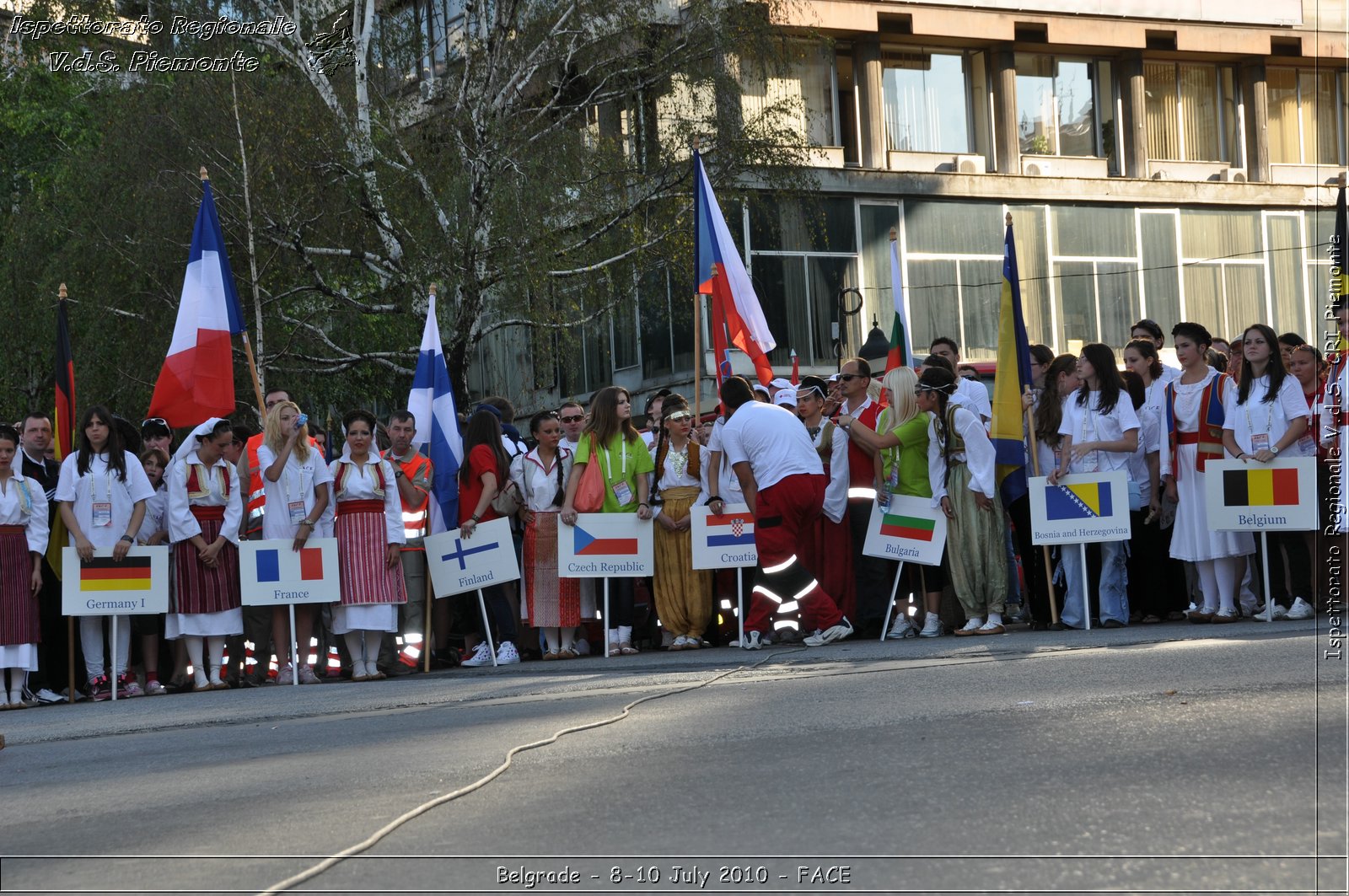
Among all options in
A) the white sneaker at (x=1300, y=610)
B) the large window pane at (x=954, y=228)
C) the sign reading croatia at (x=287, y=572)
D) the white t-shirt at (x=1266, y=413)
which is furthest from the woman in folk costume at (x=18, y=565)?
the large window pane at (x=954, y=228)

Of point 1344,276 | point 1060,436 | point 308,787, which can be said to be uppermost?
point 1344,276

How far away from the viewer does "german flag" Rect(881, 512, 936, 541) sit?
1326 centimetres

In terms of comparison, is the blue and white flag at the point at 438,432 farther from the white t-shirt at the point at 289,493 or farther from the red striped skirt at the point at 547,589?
the white t-shirt at the point at 289,493

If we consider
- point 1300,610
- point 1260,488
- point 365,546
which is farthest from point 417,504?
point 1300,610

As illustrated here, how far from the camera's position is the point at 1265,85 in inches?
1570

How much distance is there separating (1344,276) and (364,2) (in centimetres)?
2051

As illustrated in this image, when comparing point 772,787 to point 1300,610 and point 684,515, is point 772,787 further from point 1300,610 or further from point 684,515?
point 684,515

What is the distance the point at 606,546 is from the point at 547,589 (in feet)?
2.05

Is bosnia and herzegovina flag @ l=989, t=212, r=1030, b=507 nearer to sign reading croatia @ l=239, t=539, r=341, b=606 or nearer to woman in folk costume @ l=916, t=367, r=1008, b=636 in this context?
woman in folk costume @ l=916, t=367, r=1008, b=636

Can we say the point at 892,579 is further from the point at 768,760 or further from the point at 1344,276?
the point at 768,760

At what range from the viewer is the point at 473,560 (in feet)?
46.1

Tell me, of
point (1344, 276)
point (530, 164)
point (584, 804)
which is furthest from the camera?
point (530, 164)

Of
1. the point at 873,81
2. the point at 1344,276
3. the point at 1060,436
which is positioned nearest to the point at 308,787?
the point at 1344,276

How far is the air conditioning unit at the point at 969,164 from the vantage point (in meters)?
37.2
